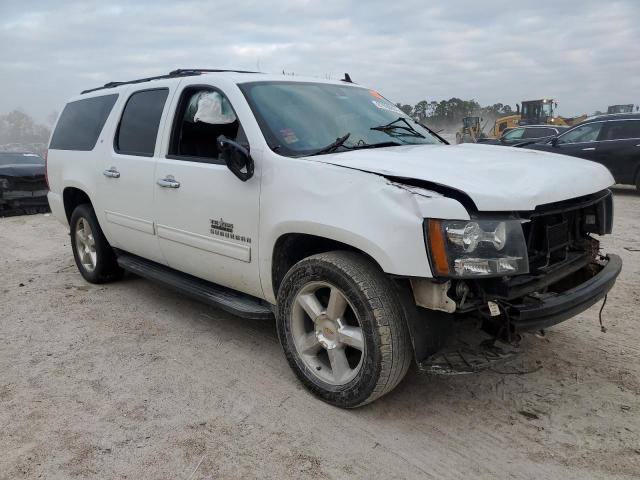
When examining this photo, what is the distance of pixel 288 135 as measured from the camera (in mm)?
3217

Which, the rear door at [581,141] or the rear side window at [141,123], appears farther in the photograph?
the rear door at [581,141]

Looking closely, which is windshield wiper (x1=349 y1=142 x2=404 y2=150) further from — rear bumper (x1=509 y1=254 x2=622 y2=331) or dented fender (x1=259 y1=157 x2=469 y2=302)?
rear bumper (x1=509 y1=254 x2=622 y2=331)

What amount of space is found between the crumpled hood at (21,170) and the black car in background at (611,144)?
9916 mm

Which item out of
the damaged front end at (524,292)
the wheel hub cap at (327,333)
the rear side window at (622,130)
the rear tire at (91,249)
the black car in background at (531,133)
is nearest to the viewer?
the damaged front end at (524,292)

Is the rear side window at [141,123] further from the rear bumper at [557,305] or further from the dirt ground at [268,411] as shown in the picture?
the rear bumper at [557,305]

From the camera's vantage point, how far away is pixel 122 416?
291 centimetres

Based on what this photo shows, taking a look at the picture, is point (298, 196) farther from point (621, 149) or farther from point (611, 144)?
point (611, 144)

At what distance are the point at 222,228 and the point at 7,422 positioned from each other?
1621mm

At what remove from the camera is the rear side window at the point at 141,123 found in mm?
4090

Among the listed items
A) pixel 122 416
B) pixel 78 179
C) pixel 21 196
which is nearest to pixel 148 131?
pixel 78 179

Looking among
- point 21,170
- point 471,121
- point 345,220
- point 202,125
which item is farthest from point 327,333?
point 471,121

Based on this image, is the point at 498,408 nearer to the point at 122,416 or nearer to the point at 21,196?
the point at 122,416

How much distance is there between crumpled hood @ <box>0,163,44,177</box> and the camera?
396 inches

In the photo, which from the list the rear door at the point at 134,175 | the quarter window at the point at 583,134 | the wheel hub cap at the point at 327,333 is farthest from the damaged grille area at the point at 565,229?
the quarter window at the point at 583,134
